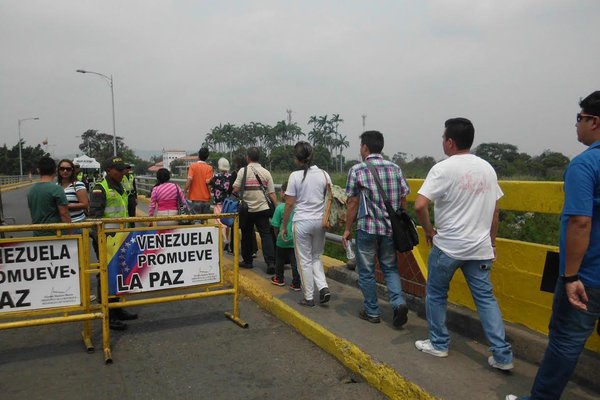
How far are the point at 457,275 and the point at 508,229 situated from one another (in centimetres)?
334

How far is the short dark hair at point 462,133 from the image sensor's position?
10.5 ft

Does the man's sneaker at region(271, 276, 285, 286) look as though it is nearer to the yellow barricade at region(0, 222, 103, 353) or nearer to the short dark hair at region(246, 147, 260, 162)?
the short dark hair at region(246, 147, 260, 162)

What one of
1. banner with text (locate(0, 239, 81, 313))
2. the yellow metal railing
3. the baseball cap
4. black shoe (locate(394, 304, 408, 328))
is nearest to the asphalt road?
banner with text (locate(0, 239, 81, 313))

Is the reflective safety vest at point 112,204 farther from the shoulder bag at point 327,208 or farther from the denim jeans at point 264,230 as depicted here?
the shoulder bag at point 327,208

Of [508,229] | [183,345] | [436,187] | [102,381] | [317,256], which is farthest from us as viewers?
[508,229]

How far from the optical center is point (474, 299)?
3229 mm

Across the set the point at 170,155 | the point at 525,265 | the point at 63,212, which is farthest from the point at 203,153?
the point at 170,155

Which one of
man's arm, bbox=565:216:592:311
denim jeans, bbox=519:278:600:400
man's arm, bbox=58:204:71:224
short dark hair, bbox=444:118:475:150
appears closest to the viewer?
man's arm, bbox=565:216:592:311

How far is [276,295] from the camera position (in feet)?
17.1

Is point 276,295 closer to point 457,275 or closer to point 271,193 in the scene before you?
point 271,193

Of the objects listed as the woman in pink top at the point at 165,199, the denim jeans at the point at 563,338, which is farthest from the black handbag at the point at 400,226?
the woman in pink top at the point at 165,199

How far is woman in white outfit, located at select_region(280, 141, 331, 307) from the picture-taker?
4691 millimetres

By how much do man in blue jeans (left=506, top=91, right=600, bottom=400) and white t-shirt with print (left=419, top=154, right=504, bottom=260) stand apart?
0.75m

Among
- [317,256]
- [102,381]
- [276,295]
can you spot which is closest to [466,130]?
[317,256]
